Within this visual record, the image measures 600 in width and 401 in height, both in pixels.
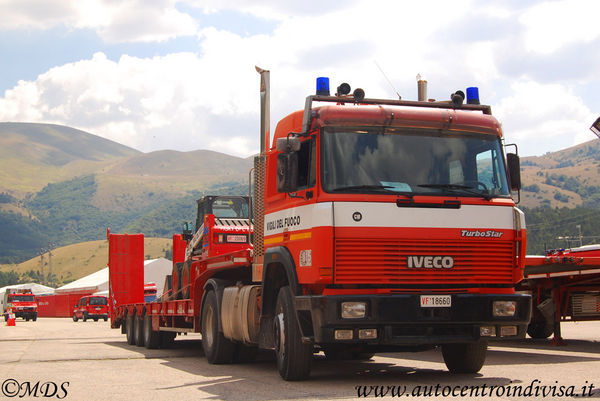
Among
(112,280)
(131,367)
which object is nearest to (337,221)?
(131,367)

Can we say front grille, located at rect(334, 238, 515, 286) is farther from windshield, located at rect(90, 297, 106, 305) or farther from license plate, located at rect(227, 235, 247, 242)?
windshield, located at rect(90, 297, 106, 305)

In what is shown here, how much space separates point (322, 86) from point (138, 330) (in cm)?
1180

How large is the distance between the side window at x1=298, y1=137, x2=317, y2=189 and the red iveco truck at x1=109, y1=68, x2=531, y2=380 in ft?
0.05

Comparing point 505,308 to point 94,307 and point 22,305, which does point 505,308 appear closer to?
point 94,307

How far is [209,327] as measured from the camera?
14.3 m

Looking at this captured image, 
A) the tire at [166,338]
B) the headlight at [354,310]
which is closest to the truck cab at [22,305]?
the tire at [166,338]

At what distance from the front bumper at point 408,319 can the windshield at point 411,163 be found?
1285mm

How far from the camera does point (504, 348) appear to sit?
17.5 m

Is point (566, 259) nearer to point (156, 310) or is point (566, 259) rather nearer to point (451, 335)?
point (451, 335)

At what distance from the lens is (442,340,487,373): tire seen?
11.2m

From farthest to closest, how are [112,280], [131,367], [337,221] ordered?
[112,280], [131,367], [337,221]

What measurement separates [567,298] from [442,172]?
8.45 meters

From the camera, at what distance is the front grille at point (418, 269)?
9516 millimetres

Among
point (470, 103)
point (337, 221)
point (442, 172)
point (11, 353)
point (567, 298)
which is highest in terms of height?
point (470, 103)
